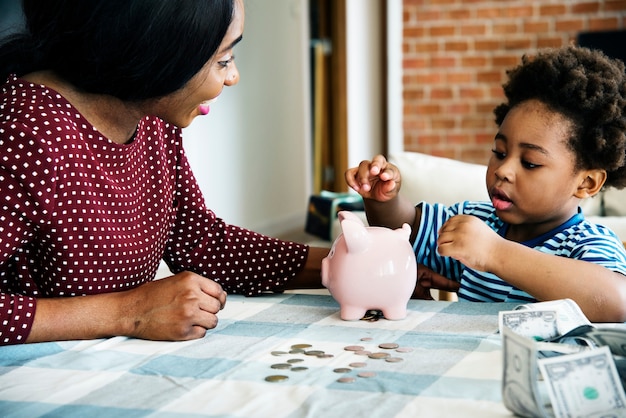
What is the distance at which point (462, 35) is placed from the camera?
5.35 meters

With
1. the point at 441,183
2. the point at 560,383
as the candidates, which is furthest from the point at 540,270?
the point at 441,183

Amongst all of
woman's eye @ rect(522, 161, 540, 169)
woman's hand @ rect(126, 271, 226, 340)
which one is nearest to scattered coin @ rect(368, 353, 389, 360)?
woman's hand @ rect(126, 271, 226, 340)

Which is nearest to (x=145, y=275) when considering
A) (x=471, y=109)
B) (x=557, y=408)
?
(x=557, y=408)

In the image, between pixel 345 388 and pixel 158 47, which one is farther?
pixel 158 47

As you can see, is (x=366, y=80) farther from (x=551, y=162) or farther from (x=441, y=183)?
(x=551, y=162)

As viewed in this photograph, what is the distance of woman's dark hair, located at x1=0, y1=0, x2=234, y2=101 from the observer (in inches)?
43.4

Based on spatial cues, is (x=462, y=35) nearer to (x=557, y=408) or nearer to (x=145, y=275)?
(x=145, y=275)

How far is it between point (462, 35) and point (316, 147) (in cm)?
143

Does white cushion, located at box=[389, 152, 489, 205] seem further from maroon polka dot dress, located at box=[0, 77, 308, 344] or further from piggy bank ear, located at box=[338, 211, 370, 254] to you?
piggy bank ear, located at box=[338, 211, 370, 254]

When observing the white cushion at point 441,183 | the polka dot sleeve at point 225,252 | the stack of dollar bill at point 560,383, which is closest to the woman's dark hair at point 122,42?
the polka dot sleeve at point 225,252

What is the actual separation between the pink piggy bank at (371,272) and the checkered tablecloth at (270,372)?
26 millimetres

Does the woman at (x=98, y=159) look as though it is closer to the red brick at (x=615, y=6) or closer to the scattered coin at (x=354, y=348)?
the scattered coin at (x=354, y=348)

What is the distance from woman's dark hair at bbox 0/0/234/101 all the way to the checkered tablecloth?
0.36 m

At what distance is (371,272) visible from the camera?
1.11m
